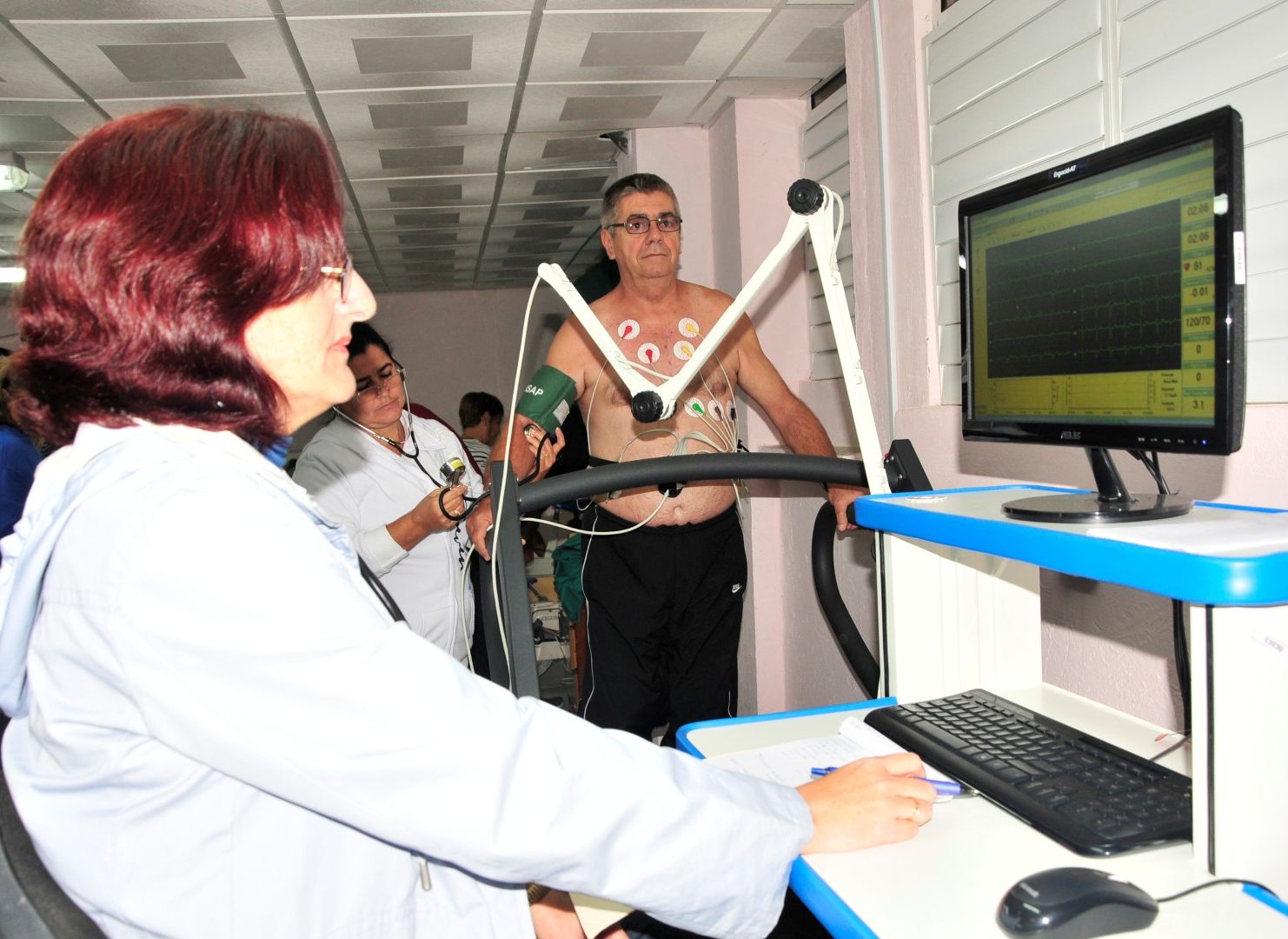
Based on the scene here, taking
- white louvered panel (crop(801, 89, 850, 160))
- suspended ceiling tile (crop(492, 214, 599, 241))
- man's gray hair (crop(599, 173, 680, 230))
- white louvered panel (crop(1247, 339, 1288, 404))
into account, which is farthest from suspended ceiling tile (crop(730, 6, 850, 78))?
suspended ceiling tile (crop(492, 214, 599, 241))

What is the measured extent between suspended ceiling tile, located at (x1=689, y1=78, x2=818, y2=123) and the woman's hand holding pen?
9.50ft

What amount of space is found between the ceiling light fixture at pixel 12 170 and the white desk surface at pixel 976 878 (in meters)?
4.39

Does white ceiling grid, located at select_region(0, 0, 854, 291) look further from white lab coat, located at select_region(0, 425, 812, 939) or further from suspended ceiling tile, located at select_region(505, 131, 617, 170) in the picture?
white lab coat, located at select_region(0, 425, 812, 939)

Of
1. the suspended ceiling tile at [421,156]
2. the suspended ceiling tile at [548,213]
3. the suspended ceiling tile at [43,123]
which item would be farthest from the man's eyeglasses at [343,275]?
the suspended ceiling tile at [548,213]

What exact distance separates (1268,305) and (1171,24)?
508 mm

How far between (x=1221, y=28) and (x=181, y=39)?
2641mm

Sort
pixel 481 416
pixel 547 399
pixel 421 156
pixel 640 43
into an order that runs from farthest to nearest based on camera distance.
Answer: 1. pixel 481 416
2. pixel 421 156
3. pixel 640 43
4. pixel 547 399

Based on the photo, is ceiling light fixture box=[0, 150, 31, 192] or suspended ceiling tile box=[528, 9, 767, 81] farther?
ceiling light fixture box=[0, 150, 31, 192]

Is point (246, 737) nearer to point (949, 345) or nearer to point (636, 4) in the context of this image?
point (949, 345)

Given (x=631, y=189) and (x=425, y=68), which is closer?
(x=631, y=189)

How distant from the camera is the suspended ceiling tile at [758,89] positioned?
11.2 ft

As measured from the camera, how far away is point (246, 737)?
2.31 ft

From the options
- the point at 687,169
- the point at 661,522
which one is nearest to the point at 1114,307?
the point at 661,522

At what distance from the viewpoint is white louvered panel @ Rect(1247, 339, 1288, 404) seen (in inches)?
53.5
